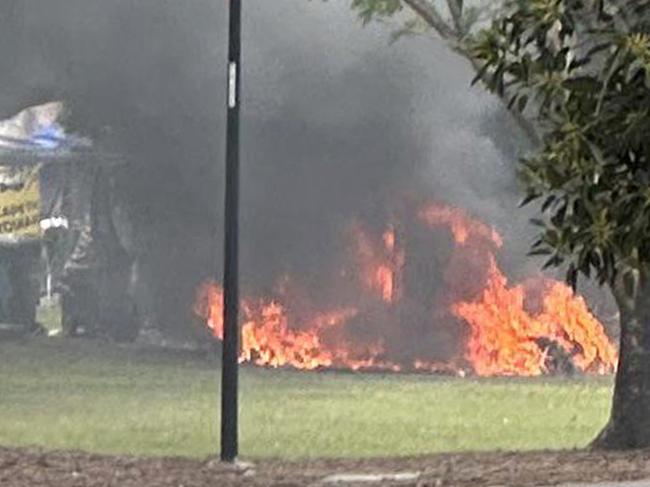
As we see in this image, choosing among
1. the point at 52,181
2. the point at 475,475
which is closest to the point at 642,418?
the point at 475,475

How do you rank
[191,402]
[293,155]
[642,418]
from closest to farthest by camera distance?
[642,418]
[191,402]
[293,155]

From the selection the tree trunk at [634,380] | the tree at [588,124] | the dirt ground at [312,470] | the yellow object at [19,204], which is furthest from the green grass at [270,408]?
the tree at [588,124]

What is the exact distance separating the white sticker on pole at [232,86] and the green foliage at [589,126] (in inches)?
273

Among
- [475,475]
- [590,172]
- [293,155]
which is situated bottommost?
[475,475]

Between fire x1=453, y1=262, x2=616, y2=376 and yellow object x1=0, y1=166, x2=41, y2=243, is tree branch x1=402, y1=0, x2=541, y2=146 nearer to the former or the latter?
fire x1=453, y1=262, x2=616, y2=376

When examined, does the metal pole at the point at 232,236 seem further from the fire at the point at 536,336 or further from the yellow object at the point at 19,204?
the fire at the point at 536,336

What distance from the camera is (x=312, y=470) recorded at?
16000 millimetres

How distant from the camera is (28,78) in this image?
83.4ft

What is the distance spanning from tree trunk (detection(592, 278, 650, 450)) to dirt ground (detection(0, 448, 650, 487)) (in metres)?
0.53

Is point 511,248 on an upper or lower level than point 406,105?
lower

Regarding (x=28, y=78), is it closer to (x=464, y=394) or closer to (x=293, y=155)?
(x=293, y=155)

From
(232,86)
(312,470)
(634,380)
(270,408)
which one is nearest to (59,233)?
(270,408)

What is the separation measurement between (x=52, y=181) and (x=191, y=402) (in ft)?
12.1

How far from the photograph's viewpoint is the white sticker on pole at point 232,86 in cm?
1530
